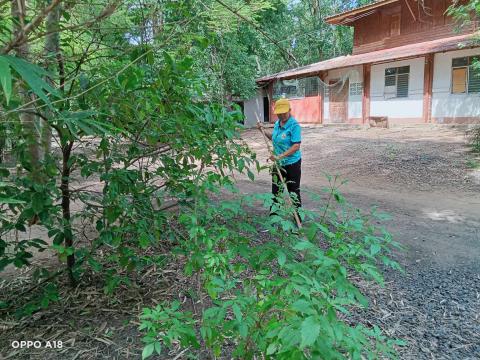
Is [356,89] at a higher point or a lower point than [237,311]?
higher

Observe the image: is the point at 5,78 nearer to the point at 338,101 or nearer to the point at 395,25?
the point at 395,25

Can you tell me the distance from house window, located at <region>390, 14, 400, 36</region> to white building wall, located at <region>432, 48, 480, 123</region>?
335 cm

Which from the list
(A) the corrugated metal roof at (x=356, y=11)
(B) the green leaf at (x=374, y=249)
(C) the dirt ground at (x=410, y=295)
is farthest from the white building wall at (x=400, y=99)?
(B) the green leaf at (x=374, y=249)

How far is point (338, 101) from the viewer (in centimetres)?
1884

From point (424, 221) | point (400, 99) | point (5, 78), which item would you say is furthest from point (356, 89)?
point (5, 78)

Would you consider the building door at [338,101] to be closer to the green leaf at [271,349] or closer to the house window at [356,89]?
the house window at [356,89]

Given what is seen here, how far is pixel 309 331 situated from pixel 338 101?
749 inches

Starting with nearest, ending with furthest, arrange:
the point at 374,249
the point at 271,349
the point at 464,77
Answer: the point at 271,349
the point at 374,249
the point at 464,77

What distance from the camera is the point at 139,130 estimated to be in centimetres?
259

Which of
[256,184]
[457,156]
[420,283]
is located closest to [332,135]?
[457,156]

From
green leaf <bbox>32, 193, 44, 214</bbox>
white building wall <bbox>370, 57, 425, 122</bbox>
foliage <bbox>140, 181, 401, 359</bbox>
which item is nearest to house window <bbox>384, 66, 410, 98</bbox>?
white building wall <bbox>370, 57, 425, 122</bbox>

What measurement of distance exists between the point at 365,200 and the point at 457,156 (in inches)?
168
